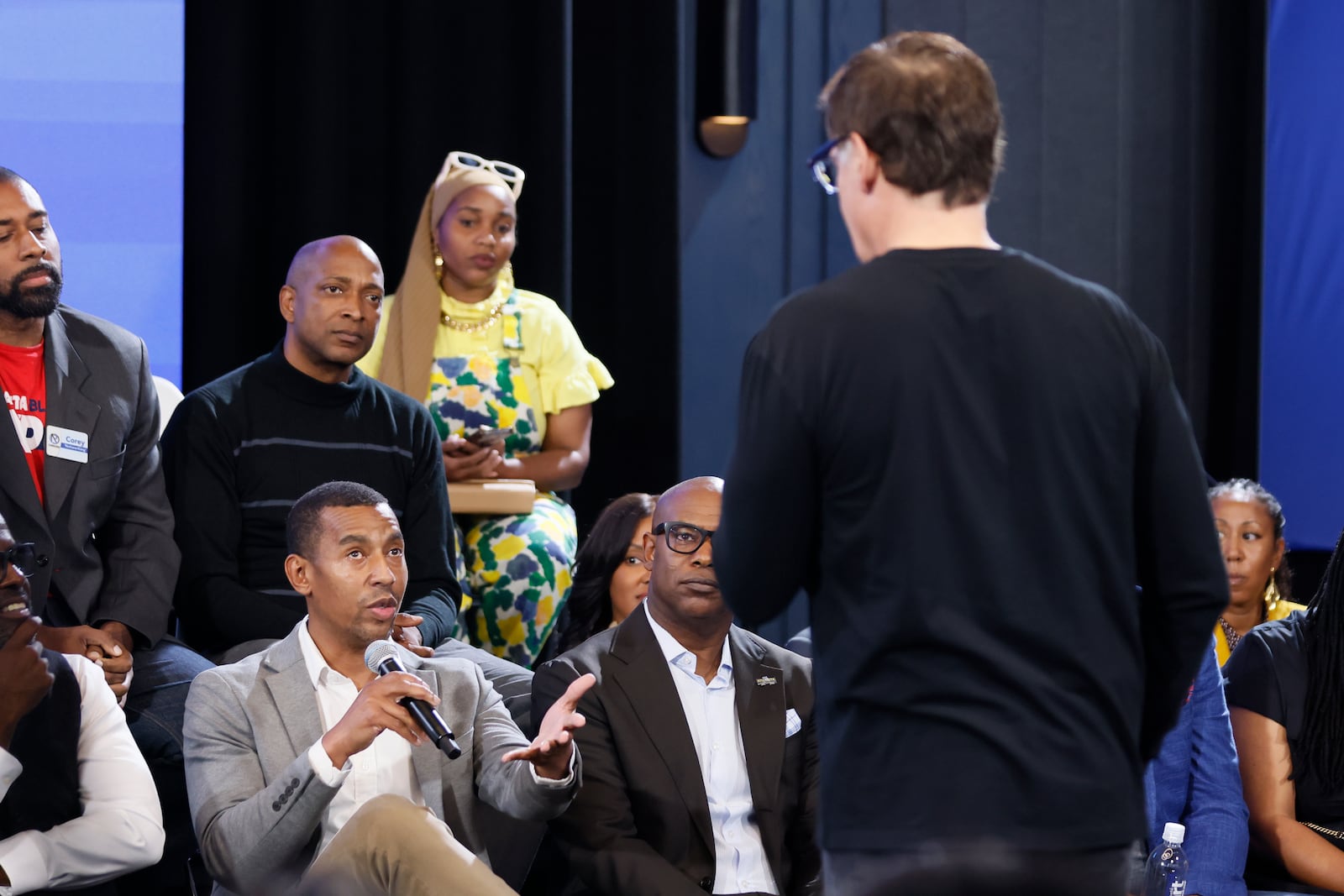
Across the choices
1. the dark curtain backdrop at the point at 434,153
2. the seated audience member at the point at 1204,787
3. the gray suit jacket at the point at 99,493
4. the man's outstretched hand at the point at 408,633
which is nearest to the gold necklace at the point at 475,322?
the dark curtain backdrop at the point at 434,153

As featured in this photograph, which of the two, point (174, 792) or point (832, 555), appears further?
point (174, 792)

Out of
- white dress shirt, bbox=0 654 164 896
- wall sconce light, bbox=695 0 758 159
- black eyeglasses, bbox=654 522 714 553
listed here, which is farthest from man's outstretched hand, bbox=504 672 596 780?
wall sconce light, bbox=695 0 758 159

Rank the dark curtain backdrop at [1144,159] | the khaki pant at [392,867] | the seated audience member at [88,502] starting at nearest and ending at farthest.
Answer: the khaki pant at [392,867] < the seated audience member at [88,502] < the dark curtain backdrop at [1144,159]

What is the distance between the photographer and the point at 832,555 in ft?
4.83

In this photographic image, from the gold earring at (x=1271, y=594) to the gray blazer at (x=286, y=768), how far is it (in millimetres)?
2216

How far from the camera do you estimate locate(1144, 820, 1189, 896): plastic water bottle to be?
3.12 m

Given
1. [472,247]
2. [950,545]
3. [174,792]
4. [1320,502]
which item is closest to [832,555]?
[950,545]

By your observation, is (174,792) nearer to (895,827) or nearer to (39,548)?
(39,548)

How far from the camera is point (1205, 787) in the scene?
3234mm

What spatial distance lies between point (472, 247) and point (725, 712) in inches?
66.4

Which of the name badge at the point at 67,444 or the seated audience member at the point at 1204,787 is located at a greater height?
the name badge at the point at 67,444

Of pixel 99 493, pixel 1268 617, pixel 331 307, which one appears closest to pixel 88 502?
pixel 99 493

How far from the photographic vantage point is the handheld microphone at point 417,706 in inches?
94.3

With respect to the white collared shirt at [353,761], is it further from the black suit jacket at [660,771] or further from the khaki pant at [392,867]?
the black suit jacket at [660,771]
